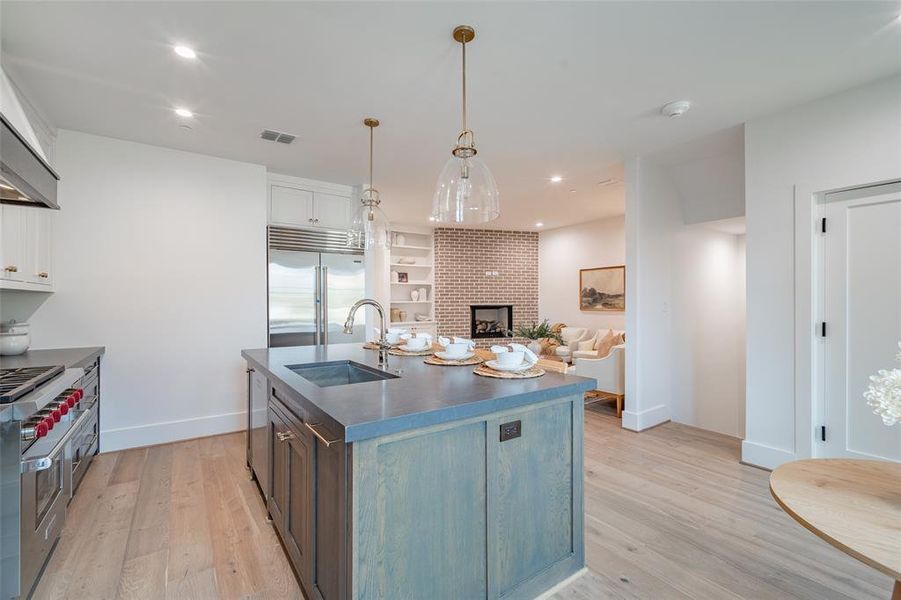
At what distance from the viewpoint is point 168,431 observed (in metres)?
3.49

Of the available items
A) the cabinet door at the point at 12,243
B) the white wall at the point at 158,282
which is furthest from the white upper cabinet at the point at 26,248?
the white wall at the point at 158,282

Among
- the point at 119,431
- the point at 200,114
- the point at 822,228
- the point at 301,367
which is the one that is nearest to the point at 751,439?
the point at 822,228

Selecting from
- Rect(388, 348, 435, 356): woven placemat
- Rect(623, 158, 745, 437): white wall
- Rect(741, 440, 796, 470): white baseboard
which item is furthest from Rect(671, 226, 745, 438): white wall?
Rect(388, 348, 435, 356): woven placemat

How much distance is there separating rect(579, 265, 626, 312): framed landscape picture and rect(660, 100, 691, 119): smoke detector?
3944mm

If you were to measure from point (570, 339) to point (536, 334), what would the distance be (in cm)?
67

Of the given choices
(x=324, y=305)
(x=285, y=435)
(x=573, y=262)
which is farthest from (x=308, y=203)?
(x=573, y=262)

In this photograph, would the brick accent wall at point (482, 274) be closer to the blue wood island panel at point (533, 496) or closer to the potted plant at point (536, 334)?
the potted plant at point (536, 334)

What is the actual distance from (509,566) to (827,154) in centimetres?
324

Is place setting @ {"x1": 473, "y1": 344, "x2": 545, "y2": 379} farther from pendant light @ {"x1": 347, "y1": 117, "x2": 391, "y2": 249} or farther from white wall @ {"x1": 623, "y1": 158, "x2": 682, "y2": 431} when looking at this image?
white wall @ {"x1": 623, "y1": 158, "x2": 682, "y2": 431}

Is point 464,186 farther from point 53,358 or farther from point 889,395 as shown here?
point 53,358

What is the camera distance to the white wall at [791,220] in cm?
252

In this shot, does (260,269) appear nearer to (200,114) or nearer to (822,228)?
(200,114)

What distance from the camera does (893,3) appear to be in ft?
5.95

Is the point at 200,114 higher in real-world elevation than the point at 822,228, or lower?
higher
